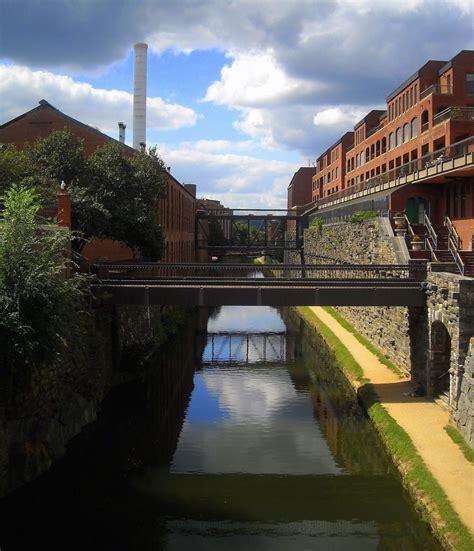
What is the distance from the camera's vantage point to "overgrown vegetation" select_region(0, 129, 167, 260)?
2639cm

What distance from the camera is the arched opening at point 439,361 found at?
21.1 meters

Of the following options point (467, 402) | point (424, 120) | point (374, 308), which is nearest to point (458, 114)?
point (424, 120)

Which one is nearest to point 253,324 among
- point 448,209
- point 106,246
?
point 106,246

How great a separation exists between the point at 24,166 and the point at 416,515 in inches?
871

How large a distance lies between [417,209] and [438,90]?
12284 millimetres

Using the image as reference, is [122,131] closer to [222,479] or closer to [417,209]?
[417,209]

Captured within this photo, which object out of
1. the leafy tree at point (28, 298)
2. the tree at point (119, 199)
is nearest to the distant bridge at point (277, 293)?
the tree at point (119, 199)

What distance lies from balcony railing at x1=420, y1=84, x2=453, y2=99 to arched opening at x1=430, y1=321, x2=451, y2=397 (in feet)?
87.7

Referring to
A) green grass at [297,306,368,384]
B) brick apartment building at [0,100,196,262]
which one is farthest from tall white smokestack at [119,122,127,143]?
green grass at [297,306,368,384]

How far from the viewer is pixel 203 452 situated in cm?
1806

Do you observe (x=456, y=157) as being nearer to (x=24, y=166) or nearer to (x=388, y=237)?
(x=388, y=237)

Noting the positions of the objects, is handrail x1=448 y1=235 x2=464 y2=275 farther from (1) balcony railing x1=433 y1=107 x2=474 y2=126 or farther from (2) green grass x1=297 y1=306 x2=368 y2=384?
(1) balcony railing x1=433 y1=107 x2=474 y2=126

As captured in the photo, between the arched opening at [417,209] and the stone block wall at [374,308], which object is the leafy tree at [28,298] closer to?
the stone block wall at [374,308]

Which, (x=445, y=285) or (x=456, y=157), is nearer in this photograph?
(x=445, y=285)
